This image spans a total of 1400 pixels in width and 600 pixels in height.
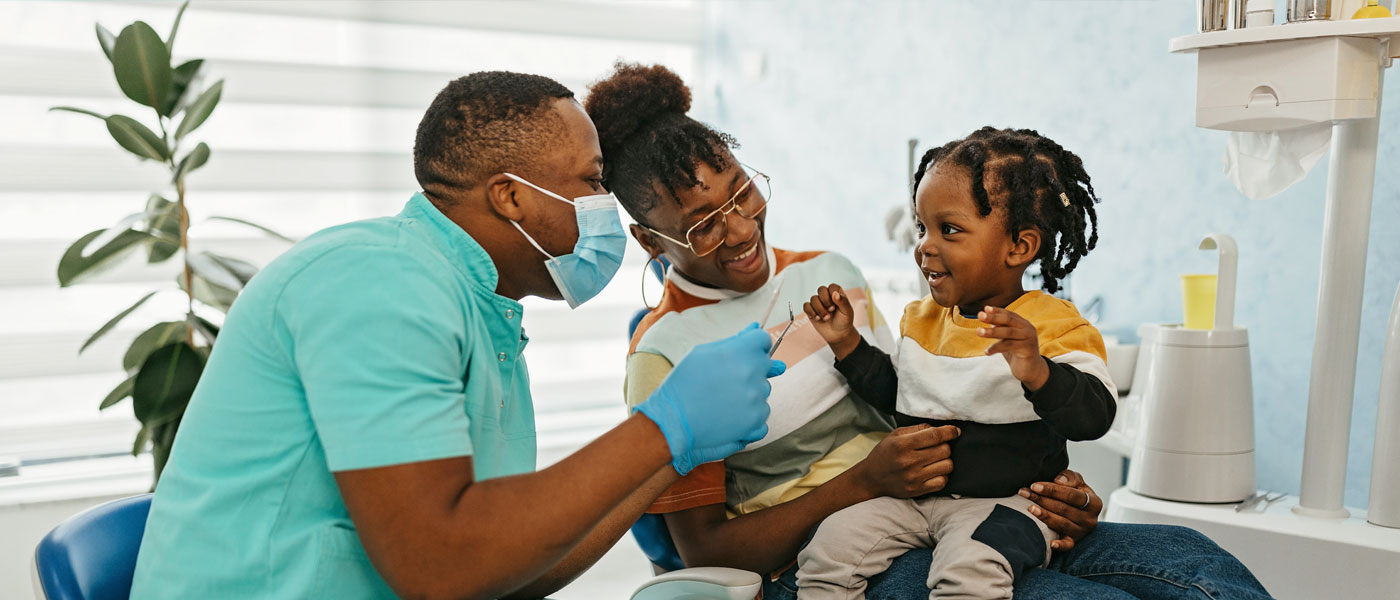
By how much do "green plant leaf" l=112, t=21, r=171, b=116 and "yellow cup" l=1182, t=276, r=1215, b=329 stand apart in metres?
2.41

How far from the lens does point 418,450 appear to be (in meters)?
0.95

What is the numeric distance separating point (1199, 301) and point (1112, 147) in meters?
0.69

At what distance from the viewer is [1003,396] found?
1.42 meters

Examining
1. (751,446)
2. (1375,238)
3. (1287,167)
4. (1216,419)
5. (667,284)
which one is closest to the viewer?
(751,446)

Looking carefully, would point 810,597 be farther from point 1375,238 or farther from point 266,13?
point 266,13

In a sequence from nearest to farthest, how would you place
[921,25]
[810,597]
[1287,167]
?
[810,597] < [1287,167] < [921,25]

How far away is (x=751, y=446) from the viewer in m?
1.57

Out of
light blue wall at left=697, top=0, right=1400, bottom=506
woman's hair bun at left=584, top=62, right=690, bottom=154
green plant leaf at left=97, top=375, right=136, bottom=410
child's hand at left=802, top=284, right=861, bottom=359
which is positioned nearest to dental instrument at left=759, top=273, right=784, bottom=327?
child's hand at left=802, top=284, right=861, bottom=359

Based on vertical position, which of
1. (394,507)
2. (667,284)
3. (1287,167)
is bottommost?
(394,507)

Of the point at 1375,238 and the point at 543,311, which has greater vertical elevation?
the point at 1375,238

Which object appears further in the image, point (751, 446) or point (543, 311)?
point (543, 311)

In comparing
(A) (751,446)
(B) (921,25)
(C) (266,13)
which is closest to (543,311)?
(C) (266,13)

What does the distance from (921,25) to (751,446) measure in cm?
219

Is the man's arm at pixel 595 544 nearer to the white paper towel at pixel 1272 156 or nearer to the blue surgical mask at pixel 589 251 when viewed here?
the blue surgical mask at pixel 589 251
